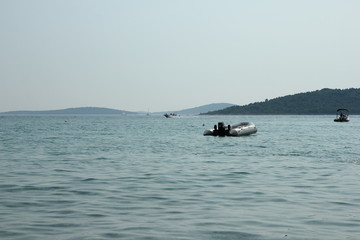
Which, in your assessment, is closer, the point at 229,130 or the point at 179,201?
the point at 179,201

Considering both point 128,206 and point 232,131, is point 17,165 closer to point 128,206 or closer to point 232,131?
Answer: point 128,206

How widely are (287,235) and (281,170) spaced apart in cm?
1335

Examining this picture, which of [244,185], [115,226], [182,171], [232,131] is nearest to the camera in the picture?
[115,226]

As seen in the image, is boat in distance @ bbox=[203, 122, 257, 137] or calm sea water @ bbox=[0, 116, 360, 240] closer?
calm sea water @ bbox=[0, 116, 360, 240]

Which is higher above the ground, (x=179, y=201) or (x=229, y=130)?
(x=229, y=130)

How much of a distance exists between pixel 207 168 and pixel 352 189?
8935 mm

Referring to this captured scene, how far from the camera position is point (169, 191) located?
1684 cm

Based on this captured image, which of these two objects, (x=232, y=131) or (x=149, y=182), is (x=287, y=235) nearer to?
(x=149, y=182)

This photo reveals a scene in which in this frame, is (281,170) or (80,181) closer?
(80,181)

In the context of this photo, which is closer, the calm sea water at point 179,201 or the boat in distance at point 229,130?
the calm sea water at point 179,201

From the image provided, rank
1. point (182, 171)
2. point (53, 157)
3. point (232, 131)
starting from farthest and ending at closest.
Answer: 1. point (232, 131)
2. point (53, 157)
3. point (182, 171)

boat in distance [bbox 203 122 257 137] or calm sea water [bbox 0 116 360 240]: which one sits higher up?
boat in distance [bbox 203 122 257 137]

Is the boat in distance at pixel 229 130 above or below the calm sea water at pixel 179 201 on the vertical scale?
above

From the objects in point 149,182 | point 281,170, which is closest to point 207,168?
point 281,170
